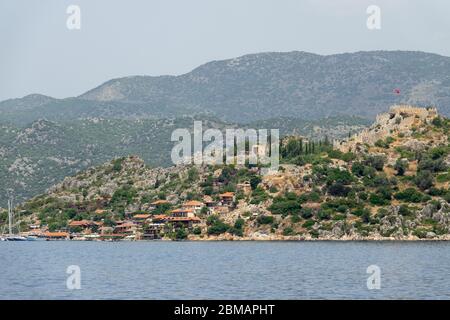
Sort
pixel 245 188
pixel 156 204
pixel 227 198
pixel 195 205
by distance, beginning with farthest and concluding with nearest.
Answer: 1. pixel 156 204
2. pixel 227 198
3. pixel 245 188
4. pixel 195 205

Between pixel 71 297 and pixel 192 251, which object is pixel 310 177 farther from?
pixel 71 297

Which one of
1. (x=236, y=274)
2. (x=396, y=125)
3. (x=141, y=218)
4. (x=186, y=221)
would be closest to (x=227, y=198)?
(x=186, y=221)

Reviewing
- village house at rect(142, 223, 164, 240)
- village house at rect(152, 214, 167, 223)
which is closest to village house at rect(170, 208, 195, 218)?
village house at rect(152, 214, 167, 223)

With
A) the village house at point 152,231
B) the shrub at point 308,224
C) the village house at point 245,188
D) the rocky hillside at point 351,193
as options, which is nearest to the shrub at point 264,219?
the rocky hillside at point 351,193

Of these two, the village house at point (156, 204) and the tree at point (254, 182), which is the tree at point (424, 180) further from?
the village house at point (156, 204)

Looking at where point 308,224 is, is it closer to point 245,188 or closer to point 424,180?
point 424,180

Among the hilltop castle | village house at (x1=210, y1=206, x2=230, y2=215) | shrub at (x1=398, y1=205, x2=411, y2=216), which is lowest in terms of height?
village house at (x1=210, y1=206, x2=230, y2=215)

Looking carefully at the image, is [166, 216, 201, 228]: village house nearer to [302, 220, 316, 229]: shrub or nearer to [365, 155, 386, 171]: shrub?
[302, 220, 316, 229]: shrub
